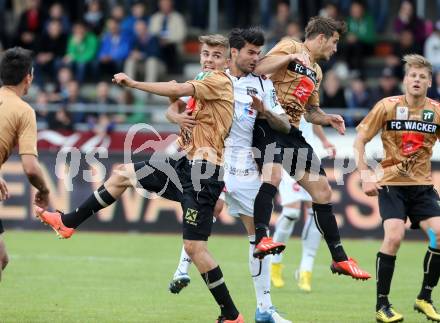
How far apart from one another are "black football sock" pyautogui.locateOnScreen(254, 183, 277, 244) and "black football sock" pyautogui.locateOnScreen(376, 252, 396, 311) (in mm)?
1221

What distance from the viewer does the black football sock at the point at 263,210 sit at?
9398 mm

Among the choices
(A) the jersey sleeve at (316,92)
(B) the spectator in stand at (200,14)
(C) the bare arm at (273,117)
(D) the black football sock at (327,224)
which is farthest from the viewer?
(B) the spectator in stand at (200,14)

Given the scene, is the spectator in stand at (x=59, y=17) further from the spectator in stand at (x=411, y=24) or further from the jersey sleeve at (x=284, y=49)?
the jersey sleeve at (x=284, y=49)

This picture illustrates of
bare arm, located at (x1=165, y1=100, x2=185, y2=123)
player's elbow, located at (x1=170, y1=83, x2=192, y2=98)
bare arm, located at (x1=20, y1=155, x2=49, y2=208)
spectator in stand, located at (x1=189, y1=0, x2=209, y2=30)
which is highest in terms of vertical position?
player's elbow, located at (x1=170, y1=83, x2=192, y2=98)

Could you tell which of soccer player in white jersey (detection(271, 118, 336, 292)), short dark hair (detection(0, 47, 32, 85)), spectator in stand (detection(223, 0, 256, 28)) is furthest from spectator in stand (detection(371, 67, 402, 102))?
short dark hair (detection(0, 47, 32, 85))

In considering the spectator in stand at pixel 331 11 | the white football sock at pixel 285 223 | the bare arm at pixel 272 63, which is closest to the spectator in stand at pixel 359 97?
the spectator in stand at pixel 331 11

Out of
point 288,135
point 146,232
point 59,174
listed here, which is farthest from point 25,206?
point 288,135

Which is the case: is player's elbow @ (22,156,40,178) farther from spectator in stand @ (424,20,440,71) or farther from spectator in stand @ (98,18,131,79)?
spectator in stand @ (98,18,131,79)

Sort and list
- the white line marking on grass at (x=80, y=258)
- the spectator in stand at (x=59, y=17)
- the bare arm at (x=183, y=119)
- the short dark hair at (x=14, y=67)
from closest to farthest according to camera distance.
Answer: the short dark hair at (x=14, y=67)
the bare arm at (x=183, y=119)
the white line marking on grass at (x=80, y=258)
the spectator in stand at (x=59, y=17)

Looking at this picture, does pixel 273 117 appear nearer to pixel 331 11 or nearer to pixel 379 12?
pixel 331 11

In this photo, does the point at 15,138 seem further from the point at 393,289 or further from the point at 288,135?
the point at 393,289

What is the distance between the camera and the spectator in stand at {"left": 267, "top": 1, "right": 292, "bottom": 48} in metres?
22.1

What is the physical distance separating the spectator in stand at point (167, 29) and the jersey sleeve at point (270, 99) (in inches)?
535

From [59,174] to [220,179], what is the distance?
9.52m
